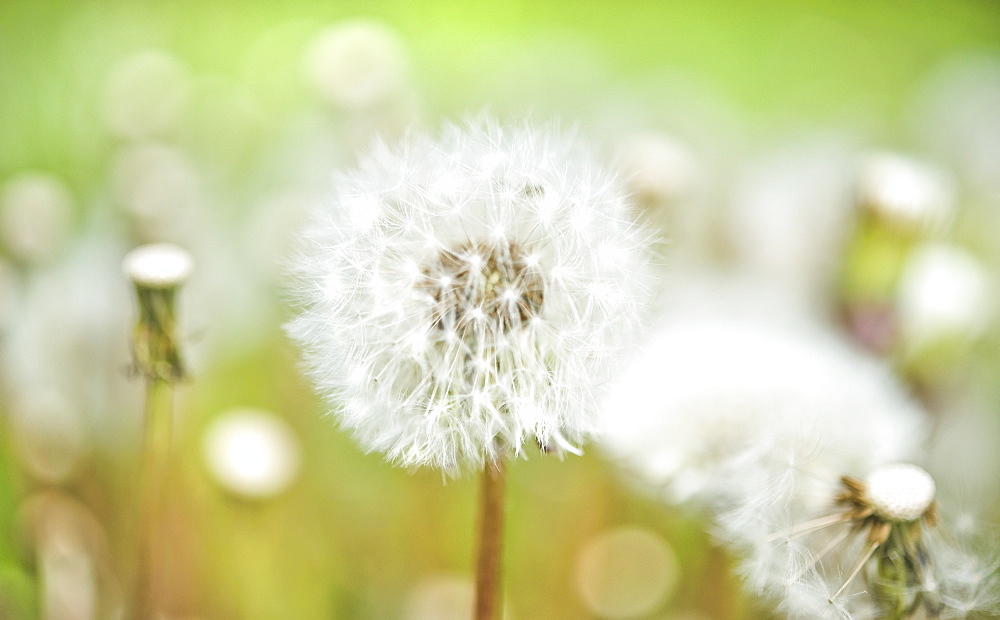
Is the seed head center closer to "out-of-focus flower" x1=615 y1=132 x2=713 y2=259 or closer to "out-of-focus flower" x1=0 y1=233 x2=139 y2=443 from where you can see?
"out-of-focus flower" x1=615 y1=132 x2=713 y2=259

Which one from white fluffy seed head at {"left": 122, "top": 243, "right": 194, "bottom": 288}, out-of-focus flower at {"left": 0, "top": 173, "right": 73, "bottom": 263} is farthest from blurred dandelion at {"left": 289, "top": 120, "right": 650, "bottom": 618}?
out-of-focus flower at {"left": 0, "top": 173, "right": 73, "bottom": 263}

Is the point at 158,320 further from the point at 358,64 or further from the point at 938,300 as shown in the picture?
the point at 938,300

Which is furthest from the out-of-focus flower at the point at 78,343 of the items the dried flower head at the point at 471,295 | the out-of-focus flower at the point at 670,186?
the out-of-focus flower at the point at 670,186

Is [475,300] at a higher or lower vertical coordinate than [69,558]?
higher

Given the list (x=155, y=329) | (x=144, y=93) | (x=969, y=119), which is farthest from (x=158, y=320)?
(x=969, y=119)

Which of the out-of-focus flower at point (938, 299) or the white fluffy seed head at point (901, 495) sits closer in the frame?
the white fluffy seed head at point (901, 495)

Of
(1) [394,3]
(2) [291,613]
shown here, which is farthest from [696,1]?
(2) [291,613]

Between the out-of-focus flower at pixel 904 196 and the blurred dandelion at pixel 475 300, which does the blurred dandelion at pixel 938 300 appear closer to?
the out-of-focus flower at pixel 904 196
